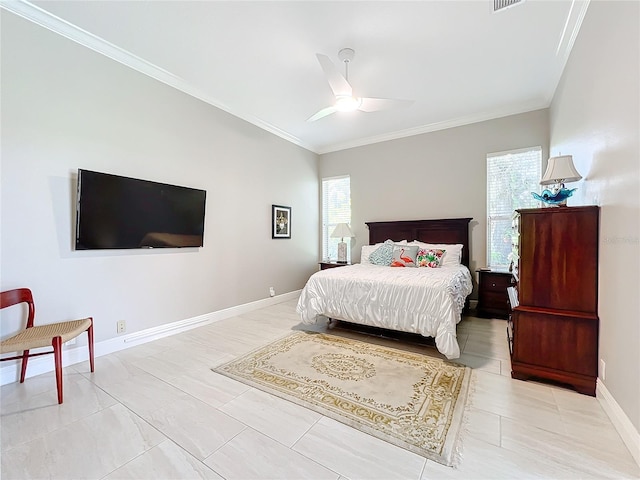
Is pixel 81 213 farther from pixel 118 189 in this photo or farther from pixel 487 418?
pixel 487 418

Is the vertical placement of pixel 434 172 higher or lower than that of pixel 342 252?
higher

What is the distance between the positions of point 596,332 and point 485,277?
208 cm

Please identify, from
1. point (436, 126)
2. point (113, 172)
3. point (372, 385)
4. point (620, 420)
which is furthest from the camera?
point (436, 126)

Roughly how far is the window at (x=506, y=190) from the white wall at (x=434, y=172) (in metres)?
0.09

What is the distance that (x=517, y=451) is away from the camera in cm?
152

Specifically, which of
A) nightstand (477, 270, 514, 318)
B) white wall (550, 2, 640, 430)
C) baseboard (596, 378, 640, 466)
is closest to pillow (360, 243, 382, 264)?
nightstand (477, 270, 514, 318)

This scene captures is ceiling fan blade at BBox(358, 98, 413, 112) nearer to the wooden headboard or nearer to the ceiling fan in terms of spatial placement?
the ceiling fan

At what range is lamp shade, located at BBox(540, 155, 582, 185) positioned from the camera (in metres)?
2.32

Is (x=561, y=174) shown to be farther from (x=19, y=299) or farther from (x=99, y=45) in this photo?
(x=19, y=299)

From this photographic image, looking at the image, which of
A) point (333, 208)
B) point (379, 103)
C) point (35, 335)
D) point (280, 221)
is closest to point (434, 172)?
point (333, 208)

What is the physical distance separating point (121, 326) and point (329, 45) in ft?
11.8

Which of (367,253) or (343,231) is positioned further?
(343,231)

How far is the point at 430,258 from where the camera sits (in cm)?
414

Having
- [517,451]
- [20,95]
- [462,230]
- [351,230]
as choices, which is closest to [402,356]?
[517,451]
